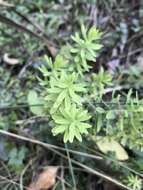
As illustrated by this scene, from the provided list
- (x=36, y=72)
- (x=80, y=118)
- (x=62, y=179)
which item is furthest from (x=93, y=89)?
(x=36, y=72)

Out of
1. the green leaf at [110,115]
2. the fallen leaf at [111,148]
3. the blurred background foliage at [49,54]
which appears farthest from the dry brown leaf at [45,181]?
the green leaf at [110,115]

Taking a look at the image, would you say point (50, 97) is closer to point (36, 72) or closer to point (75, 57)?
point (75, 57)

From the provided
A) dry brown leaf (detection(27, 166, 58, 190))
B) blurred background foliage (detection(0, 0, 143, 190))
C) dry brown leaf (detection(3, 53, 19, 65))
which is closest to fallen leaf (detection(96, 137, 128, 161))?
blurred background foliage (detection(0, 0, 143, 190))

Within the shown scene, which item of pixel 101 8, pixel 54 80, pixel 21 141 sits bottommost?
pixel 21 141

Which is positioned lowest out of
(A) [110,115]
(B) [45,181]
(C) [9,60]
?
(B) [45,181]

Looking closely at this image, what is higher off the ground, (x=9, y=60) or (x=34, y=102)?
(x=9, y=60)

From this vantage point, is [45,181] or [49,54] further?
[49,54]

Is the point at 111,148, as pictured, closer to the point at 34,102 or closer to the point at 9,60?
the point at 34,102

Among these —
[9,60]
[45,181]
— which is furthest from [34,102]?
[9,60]
